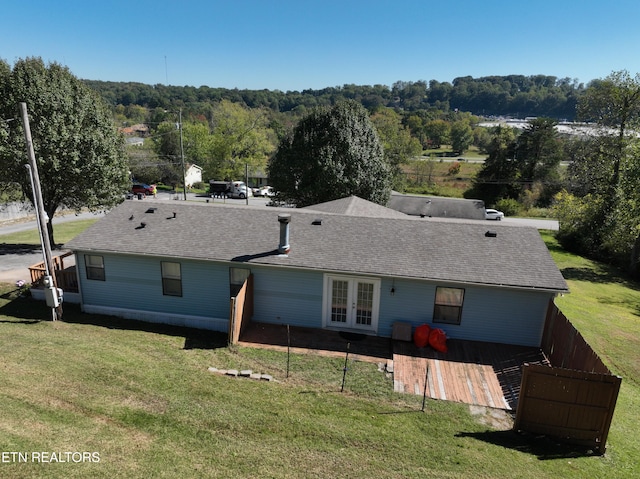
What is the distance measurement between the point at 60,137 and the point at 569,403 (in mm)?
22984

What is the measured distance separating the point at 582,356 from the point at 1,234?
34.4 metres

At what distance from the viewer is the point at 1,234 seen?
27.8 meters

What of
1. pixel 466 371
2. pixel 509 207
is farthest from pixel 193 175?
pixel 466 371

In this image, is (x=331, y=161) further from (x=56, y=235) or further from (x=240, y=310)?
(x=56, y=235)

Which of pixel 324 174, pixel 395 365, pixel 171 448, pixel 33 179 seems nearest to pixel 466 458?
pixel 395 365

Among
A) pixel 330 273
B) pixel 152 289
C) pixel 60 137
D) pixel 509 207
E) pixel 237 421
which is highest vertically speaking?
pixel 60 137

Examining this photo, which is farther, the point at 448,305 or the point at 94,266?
the point at 94,266

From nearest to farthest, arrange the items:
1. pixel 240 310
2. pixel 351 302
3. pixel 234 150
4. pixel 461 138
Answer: pixel 240 310 < pixel 351 302 < pixel 234 150 < pixel 461 138

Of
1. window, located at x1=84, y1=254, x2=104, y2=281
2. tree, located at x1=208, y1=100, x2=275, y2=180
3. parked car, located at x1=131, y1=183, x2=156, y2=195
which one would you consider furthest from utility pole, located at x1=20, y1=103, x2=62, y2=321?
tree, located at x1=208, y1=100, x2=275, y2=180

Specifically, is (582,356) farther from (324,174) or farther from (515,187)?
(515,187)

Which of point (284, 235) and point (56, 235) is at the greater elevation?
point (284, 235)

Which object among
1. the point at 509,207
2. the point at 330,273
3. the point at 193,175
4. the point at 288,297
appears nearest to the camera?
the point at 330,273

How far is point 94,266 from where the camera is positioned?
1455cm

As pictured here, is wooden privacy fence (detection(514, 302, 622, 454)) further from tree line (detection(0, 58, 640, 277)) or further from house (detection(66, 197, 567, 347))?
tree line (detection(0, 58, 640, 277))
